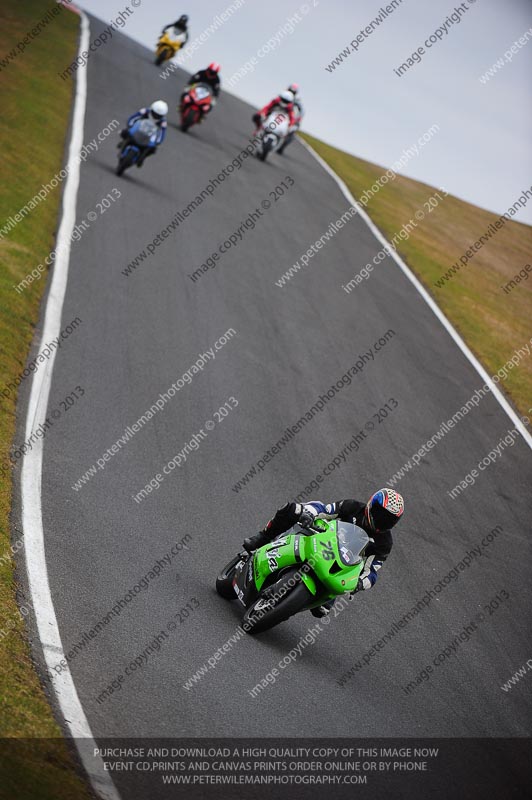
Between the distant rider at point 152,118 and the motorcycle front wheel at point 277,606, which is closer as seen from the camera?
the motorcycle front wheel at point 277,606

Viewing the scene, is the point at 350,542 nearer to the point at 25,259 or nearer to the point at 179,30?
the point at 25,259

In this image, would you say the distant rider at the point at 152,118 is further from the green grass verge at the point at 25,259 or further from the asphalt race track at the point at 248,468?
the green grass verge at the point at 25,259

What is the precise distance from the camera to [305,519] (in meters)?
8.85

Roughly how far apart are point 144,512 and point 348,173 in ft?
75.9

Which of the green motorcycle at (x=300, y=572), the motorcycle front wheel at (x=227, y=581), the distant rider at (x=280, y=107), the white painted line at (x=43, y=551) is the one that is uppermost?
the distant rider at (x=280, y=107)

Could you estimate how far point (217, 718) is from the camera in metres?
7.49

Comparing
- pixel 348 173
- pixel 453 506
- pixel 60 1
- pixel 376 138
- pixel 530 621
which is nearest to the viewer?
pixel 530 621

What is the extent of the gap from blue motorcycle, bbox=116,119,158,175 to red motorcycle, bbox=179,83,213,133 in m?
6.72

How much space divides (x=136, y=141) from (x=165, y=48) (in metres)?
14.4

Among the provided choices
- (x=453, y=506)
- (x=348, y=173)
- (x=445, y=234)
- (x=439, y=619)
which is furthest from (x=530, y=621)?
(x=348, y=173)

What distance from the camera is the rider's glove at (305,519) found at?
8.84 meters

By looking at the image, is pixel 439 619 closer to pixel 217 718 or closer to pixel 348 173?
pixel 217 718

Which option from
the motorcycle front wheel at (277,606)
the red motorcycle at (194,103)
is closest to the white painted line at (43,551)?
the motorcycle front wheel at (277,606)

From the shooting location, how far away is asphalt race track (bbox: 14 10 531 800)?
8.12 m
